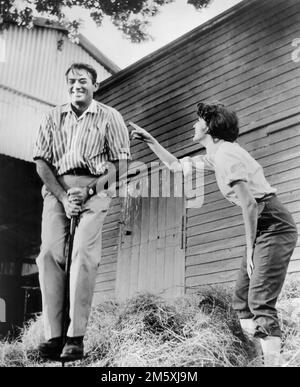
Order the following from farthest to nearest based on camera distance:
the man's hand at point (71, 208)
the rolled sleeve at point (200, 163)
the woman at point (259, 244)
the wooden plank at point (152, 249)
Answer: the wooden plank at point (152, 249) < the rolled sleeve at point (200, 163) < the man's hand at point (71, 208) < the woman at point (259, 244)

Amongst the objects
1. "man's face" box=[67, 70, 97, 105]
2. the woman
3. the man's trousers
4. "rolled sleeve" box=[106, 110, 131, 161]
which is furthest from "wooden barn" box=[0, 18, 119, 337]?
the woman

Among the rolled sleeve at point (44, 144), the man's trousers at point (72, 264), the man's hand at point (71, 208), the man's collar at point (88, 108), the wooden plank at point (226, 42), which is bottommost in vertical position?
the man's trousers at point (72, 264)

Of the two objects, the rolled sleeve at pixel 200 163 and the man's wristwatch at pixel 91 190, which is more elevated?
the rolled sleeve at pixel 200 163

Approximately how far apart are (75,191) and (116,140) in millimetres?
397

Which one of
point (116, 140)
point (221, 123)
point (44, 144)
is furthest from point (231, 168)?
point (44, 144)

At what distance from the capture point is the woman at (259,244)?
2.08 meters

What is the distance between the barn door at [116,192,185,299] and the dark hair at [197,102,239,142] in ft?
7.81

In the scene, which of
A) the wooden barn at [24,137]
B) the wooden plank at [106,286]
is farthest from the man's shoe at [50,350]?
the wooden barn at [24,137]

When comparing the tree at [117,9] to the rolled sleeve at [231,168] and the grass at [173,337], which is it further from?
the grass at [173,337]

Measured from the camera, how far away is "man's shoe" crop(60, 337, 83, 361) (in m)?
2.10

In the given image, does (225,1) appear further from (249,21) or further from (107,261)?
(107,261)

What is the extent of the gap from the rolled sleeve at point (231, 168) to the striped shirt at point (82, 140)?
20.9 inches

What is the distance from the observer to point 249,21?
16.2ft

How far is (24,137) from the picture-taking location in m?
6.69
